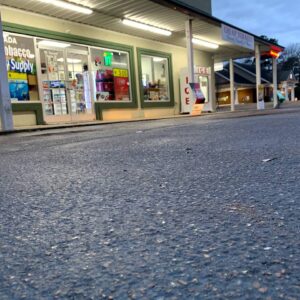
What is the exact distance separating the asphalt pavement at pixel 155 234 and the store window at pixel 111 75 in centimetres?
1034

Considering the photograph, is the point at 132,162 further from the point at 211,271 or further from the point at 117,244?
the point at 211,271

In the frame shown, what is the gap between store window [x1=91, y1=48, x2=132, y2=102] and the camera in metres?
12.0

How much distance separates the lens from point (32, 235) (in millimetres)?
1028

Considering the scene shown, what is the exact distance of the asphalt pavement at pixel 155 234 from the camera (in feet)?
2.27

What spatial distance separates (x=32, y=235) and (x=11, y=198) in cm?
56

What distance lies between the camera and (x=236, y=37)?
12789 millimetres

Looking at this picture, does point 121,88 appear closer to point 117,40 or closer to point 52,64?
point 117,40

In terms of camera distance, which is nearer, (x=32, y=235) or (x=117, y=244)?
(x=117, y=244)

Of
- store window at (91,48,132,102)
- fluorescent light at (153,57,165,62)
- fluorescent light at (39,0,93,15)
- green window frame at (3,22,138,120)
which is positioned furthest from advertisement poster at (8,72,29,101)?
fluorescent light at (153,57,165,62)

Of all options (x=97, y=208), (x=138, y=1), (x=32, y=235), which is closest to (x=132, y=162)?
(x=97, y=208)

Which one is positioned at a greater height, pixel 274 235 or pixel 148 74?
pixel 148 74

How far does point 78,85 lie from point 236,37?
5897mm

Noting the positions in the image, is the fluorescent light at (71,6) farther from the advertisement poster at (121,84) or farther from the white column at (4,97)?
the advertisement poster at (121,84)

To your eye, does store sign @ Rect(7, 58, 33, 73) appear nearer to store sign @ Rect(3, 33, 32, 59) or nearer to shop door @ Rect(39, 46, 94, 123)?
store sign @ Rect(3, 33, 32, 59)
